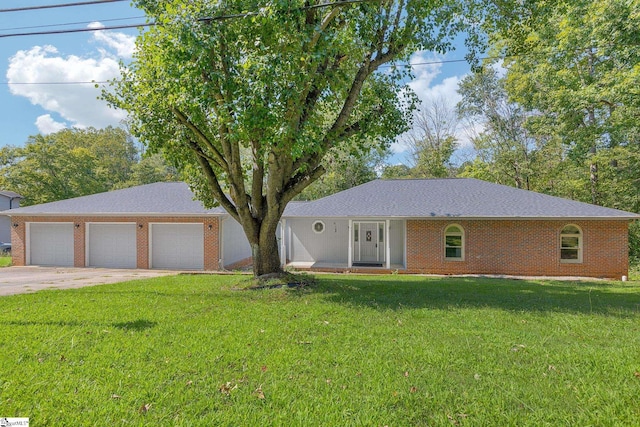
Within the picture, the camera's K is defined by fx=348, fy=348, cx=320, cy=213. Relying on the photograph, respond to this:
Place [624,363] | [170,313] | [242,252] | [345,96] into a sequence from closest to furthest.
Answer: [624,363]
[170,313]
[345,96]
[242,252]

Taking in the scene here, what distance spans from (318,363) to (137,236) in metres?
14.4

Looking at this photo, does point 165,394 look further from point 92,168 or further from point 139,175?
point 139,175

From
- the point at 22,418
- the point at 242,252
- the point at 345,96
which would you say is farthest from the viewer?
the point at 242,252

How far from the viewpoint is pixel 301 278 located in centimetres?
979

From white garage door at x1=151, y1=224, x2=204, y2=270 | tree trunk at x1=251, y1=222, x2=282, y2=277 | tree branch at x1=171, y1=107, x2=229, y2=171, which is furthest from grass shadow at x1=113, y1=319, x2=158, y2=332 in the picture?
white garage door at x1=151, y1=224, x2=204, y2=270

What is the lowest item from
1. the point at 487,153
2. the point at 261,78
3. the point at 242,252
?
the point at 242,252

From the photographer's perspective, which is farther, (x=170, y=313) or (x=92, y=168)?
(x=92, y=168)

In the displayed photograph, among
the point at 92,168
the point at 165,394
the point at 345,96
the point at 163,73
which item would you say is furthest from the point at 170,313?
the point at 92,168

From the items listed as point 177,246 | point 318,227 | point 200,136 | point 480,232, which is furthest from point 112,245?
point 480,232

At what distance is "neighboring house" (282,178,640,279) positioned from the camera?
13.6 meters

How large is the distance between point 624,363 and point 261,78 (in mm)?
6753

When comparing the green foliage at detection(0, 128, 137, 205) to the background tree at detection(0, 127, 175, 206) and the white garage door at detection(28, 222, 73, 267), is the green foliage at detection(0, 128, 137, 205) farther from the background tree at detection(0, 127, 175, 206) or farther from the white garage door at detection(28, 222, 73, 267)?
the white garage door at detection(28, 222, 73, 267)

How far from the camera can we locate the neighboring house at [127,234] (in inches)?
606

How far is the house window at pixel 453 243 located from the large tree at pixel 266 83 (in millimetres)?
6668
